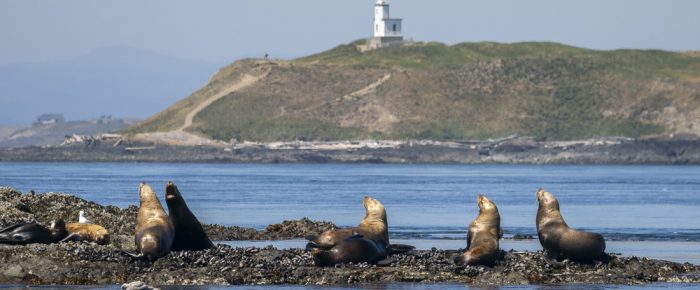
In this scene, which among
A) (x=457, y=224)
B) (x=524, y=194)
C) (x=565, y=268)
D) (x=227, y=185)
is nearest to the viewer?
(x=565, y=268)

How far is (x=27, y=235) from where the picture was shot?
32.0m

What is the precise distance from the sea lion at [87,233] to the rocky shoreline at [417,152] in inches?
5754

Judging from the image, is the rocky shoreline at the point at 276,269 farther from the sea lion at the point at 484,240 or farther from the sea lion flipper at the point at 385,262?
the sea lion at the point at 484,240

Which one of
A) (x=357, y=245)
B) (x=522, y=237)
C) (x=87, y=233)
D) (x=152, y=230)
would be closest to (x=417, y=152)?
(x=522, y=237)

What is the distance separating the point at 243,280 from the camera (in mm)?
29953

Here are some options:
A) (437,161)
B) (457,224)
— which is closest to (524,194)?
(457,224)

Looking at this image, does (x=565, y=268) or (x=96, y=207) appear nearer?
(x=565, y=268)

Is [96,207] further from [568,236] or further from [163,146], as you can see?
[163,146]

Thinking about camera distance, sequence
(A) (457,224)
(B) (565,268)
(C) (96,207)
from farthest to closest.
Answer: (A) (457,224)
(C) (96,207)
(B) (565,268)

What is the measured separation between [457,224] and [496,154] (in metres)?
134

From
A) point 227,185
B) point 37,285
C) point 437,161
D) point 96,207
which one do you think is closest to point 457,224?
point 96,207

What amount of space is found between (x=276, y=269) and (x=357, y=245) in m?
1.85

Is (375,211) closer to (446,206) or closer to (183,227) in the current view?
(183,227)

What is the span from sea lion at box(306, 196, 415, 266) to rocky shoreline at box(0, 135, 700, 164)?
147 m
